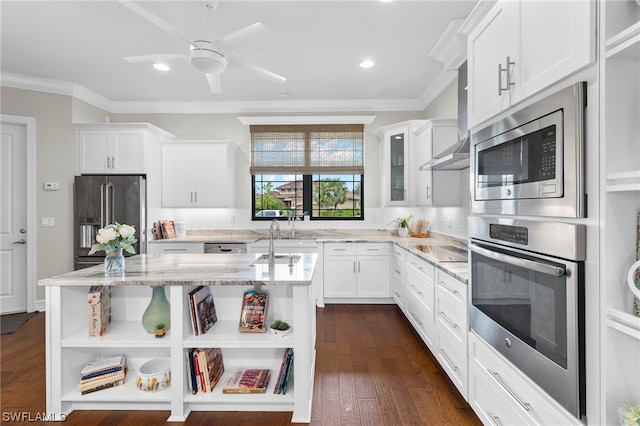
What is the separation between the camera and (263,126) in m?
4.82

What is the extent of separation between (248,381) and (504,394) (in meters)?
1.43

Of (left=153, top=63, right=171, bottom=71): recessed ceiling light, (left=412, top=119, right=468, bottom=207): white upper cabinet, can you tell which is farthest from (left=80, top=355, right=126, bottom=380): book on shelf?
(left=412, top=119, right=468, bottom=207): white upper cabinet

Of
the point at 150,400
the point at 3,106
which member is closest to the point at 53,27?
the point at 3,106

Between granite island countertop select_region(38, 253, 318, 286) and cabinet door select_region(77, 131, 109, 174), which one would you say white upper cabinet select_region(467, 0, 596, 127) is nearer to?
granite island countertop select_region(38, 253, 318, 286)

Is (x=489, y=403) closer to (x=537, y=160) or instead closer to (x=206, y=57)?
(x=537, y=160)

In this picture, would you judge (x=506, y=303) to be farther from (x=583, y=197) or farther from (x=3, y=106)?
(x=3, y=106)

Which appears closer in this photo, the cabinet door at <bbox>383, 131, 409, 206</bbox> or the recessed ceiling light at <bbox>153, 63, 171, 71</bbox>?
the recessed ceiling light at <bbox>153, 63, 171, 71</bbox>

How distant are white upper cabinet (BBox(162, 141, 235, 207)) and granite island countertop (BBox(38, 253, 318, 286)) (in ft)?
6.85

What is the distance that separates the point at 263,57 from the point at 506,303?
3128 mm

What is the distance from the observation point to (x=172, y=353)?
1.98 m

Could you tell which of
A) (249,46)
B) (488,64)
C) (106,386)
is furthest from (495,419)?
(249,46)

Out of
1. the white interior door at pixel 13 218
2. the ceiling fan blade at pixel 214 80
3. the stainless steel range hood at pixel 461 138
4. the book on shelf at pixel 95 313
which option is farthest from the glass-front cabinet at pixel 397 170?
the white interior door at pixel 13 218

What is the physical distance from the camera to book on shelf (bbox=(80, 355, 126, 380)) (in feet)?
6.81

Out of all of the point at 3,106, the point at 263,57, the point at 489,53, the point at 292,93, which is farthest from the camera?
the point at 292,93
